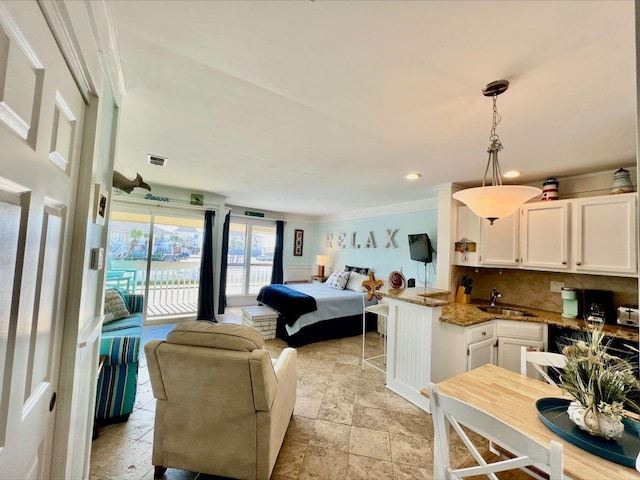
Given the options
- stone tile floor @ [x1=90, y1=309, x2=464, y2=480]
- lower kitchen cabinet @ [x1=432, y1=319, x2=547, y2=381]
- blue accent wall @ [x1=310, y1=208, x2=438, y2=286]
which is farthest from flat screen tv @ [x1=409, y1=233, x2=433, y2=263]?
stone tile floor @ [x1=90, y1=309, x2=464, y2=480]

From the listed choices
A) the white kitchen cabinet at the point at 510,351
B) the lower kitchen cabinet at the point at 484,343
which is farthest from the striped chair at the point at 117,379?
the white kitchen cabinet at the point at 510,351

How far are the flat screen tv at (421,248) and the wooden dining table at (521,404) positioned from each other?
2.61 meters

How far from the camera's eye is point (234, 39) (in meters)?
1.19

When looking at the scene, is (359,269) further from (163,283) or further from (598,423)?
(598,423)

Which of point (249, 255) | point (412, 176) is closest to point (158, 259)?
point (249, 255)

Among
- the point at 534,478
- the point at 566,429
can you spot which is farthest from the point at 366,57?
the point at 534,478

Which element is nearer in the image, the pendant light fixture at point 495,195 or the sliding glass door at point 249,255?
the pendant light fixture at point 495,195

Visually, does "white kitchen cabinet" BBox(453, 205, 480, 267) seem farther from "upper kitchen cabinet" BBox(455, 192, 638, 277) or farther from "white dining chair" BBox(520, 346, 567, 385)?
"white dining chair" BBox(520, 346, 567, 385)

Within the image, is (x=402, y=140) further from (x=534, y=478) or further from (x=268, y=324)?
(x=268, y=324)

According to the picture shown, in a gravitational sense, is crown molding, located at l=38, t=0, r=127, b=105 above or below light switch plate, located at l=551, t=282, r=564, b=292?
above

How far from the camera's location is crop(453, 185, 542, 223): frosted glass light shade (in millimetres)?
1671

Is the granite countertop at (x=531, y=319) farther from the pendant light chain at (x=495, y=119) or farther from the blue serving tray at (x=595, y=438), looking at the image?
the pendant light chain at (x=495, y=119)

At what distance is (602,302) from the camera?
8.45ft

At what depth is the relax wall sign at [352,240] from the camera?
5.18 metres
